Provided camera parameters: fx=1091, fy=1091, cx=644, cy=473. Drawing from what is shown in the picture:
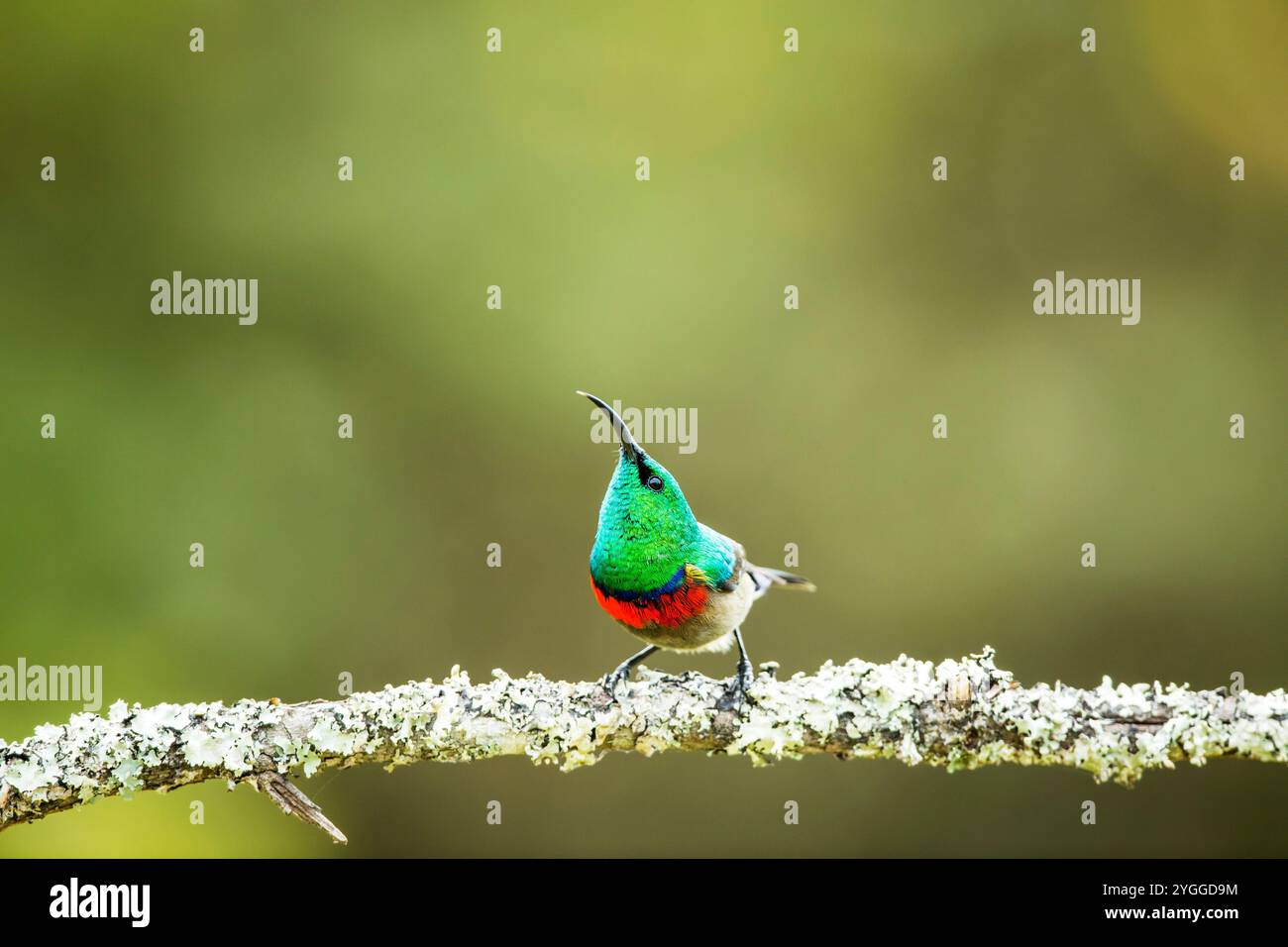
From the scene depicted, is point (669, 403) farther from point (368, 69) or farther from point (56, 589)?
point (56, 589)

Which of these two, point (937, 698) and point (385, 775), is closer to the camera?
point (937, 698)

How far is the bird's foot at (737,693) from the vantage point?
2850mm

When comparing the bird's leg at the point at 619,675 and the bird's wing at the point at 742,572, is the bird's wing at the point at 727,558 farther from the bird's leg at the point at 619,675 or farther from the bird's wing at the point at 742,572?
the bird's leg at the point at 619,675

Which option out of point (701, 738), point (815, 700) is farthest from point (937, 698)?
point (701, 738)

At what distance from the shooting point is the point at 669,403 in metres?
6.66

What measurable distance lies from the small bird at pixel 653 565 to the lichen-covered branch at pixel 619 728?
33cm

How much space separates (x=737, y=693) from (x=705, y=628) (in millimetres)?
384

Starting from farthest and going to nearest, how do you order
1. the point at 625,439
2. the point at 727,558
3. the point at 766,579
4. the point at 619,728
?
the point at 766,579, the point at 727,558, the point at 625,439, the point at 619,728

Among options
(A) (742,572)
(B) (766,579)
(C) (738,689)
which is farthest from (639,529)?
(B) (766,579)

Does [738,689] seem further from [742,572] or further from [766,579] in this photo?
[766,579]

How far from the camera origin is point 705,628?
3232 mm

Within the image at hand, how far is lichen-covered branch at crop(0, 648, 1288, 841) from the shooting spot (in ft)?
8.59

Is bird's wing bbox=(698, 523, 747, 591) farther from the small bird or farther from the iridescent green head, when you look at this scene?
the iridescent green head

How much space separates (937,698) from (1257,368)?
5.24 meters
